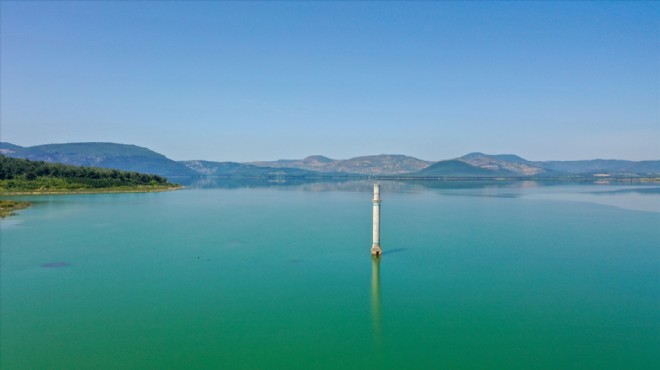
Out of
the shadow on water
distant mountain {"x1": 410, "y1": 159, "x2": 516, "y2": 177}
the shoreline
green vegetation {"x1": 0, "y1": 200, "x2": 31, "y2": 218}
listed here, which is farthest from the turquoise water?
distant mountain {"x1": 410, "y1": 159, "x2": 516, "y2": 177}

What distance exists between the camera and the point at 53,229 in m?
20.3

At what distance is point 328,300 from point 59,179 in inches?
1894

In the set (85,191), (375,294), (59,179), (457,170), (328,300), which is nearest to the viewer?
(328,300)

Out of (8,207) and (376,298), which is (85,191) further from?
(376,298)

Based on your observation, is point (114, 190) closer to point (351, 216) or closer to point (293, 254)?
point (351, 216)

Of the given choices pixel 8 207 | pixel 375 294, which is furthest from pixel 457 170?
pixel 375 294

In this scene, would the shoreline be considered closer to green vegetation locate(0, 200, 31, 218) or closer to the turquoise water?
green vegetation locate(0, 200, 31, 218)

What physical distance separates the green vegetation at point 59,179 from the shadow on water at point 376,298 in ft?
137

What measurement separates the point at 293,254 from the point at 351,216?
504 inches

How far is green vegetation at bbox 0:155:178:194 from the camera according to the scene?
43213 millimetres

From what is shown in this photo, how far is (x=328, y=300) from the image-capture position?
392 inches

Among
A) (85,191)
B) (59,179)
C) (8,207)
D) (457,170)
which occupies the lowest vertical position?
(8,207)

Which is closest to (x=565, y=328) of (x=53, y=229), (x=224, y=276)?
(x=224, y=276)

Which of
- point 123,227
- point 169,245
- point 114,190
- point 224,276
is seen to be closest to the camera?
point 224,276
